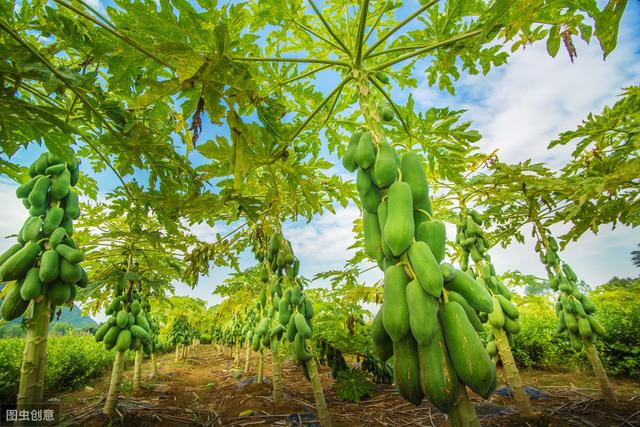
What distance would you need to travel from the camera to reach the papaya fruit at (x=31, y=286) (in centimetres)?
195

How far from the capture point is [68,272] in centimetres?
205

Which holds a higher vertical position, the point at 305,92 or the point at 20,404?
the point at 305,92

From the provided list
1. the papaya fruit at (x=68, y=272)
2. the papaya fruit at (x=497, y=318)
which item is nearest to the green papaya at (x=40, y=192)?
the papaya fruit at (x=68, y=272)

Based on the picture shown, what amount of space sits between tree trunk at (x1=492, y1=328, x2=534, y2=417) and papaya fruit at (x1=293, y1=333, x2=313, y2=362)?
2.49 meters

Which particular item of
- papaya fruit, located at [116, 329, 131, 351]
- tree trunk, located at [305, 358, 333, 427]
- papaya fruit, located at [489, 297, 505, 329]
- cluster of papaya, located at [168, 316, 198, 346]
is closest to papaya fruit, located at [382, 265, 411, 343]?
tree trunk, located at [305, 358, 333, 427]

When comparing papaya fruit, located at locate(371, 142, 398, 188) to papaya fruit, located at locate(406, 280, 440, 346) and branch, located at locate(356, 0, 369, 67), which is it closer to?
papaya fruit, located at locate(406, 280, 440, 346)

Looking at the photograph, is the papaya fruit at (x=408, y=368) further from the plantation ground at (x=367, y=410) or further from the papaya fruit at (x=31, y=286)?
the plantation ground at (x=367, y=410)

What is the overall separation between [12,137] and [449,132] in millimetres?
3698

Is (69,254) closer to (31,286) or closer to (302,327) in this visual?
(31,286)

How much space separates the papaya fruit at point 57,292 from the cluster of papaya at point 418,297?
222 cm

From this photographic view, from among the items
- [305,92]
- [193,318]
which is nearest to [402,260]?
[305,92]

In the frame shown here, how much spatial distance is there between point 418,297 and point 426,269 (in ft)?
0.37

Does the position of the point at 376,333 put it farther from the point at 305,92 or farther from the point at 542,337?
the point at 542,337

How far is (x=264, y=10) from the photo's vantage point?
2.63m
